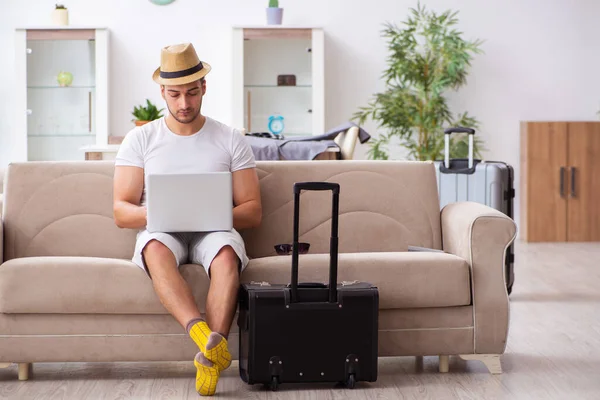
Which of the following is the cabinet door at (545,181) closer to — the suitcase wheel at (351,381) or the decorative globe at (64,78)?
the decorative globe at (64,78)

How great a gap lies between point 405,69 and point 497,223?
4.10 metres

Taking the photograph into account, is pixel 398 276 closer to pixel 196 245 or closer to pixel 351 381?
pixel 351 381

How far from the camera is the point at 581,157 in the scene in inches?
304

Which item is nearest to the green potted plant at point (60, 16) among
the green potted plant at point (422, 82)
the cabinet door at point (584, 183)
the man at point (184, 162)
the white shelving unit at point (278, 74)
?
the white shelving unit at point (278, 74)

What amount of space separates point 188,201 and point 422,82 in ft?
14.5

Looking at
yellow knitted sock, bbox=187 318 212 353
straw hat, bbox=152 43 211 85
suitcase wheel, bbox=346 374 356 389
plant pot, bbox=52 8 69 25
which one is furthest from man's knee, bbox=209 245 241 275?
plant pot, bbox=52 8 69 25

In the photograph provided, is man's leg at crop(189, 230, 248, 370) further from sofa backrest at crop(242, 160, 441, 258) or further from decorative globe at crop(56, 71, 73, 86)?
decorative globe at crop(56, 71, 73, 86)

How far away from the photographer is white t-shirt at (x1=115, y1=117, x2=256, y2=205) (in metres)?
3.47

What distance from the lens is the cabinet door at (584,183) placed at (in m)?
7.70

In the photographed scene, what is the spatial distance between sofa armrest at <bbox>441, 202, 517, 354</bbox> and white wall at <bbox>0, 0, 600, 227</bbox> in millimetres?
4462

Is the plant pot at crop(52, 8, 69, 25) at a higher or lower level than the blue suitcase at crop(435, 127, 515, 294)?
higher

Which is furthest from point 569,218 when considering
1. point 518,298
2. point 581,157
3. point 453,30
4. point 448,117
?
point 518,298

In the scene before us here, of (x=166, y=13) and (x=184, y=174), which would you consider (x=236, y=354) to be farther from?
(x=166, y=13)

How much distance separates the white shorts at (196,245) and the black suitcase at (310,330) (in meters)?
0.17
